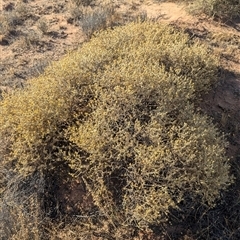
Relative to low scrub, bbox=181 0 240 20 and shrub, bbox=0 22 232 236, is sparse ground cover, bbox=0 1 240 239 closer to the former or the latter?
shrub, bbox=0 22 232 236

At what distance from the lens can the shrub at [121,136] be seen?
418cm

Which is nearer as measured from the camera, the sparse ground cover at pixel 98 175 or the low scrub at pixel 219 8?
the sparse ground cover at pixel 98 175

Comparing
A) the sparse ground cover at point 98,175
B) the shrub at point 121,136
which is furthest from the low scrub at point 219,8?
the shrub at point 121,136

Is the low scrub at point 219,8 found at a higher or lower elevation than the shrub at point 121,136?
higher

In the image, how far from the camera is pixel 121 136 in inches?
173

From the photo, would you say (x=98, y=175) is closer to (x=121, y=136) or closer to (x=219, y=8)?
(x=121, y=136)

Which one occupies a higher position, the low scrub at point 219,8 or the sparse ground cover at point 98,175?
the low scrub at point 219,8

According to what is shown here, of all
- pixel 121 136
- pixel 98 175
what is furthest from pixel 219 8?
pixel 98 175

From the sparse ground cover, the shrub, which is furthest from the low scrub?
the shrub

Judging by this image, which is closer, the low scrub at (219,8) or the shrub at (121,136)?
the shrub at (121,136)

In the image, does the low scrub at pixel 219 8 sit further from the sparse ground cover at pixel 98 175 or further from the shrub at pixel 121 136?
the shrub at pixel 121 136

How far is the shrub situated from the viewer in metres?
4.18

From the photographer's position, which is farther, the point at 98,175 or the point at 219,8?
the point at 219,8

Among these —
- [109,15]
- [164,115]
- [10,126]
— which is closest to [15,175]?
[10,126]
